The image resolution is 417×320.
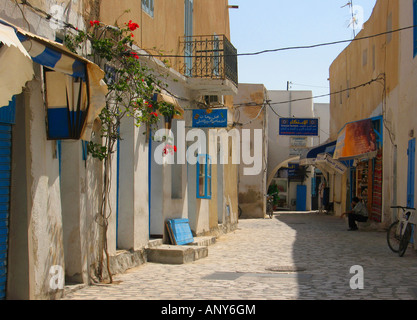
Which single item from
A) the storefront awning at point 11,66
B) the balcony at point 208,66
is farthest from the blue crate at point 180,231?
the storefront awning at point 11,66

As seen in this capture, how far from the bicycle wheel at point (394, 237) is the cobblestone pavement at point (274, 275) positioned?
18cm

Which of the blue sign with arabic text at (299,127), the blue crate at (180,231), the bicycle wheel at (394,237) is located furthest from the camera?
the blue sign with arabic text at (299,127)

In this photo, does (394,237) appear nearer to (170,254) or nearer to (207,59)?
(170,254)

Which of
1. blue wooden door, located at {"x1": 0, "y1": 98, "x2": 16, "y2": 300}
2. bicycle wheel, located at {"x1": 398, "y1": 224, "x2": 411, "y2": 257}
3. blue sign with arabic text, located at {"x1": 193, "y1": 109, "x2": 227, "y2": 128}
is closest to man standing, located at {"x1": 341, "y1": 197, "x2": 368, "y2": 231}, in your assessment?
blue sign with arabic text, located at {"x1": 193, "y1": 109, "x2": 227, "y2": 128}

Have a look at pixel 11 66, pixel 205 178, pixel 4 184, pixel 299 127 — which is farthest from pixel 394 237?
pixel 299 127

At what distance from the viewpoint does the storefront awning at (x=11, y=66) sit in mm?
5312

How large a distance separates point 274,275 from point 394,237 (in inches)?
170

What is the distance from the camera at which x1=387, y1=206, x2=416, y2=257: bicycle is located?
1214 cm

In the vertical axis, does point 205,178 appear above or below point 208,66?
below

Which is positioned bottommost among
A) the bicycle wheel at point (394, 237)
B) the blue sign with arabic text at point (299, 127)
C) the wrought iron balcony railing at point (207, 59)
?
the bicycle wheel at point (394, 237)

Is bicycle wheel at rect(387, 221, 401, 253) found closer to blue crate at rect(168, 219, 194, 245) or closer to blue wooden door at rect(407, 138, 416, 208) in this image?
blue wooden door at rect(407, 138, 416, 208)

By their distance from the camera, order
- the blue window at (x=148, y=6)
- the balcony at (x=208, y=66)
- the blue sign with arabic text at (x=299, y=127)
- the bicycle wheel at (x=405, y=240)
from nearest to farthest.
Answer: the blue window at (x=148, y=6)
the bicycle wheel at (x=405, y=240)
the balcony at (x=208, y=66)
the blue sign with arabic text at (x=299, y=127)

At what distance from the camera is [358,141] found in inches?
786

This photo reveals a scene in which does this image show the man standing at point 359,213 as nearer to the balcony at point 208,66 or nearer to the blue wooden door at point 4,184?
the balcony at point 208,66
